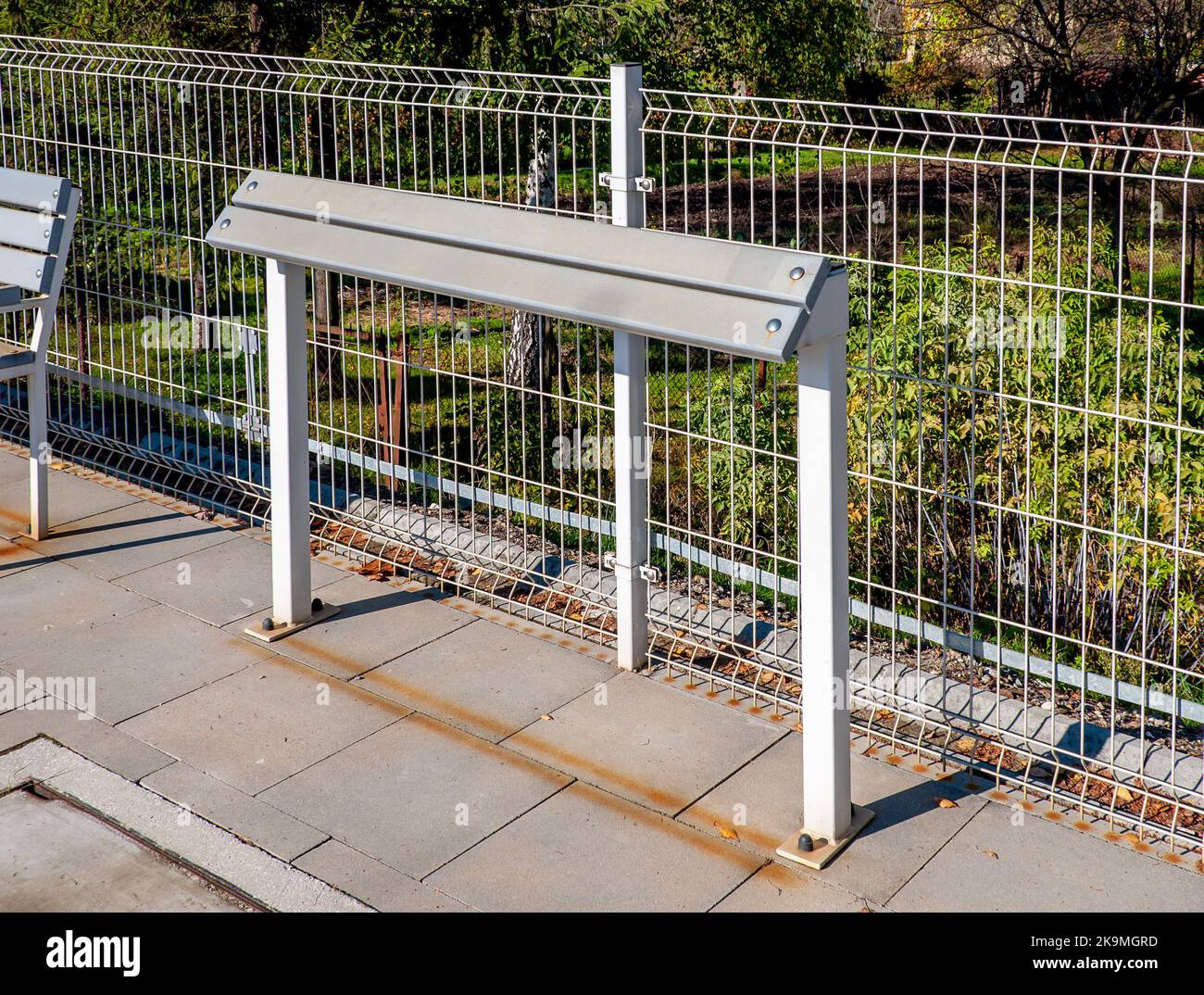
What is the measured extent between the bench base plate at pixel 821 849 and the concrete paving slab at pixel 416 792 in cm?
77

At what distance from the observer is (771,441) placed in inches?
248

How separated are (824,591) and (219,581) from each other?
3.10 metres

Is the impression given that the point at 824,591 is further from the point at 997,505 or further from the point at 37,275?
the point at 37,275

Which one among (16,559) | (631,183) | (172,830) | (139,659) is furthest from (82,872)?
(631,183)

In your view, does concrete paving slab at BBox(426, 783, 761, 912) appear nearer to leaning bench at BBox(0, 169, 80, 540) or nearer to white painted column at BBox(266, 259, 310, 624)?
white painted column at BBox(266, 259, 310, 624)

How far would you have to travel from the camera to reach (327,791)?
4586 millimetres

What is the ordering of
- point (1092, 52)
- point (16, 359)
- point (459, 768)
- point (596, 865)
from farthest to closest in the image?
point (1092, 52)
point (16, 359)
point (459, 768)
point (596, 865)

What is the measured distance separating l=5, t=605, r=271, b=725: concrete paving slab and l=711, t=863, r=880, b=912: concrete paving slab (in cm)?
225

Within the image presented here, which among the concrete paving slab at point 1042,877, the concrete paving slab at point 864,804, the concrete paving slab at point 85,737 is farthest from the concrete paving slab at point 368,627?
the concrete paving slab at point 1042,877

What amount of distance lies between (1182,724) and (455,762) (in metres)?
2.75

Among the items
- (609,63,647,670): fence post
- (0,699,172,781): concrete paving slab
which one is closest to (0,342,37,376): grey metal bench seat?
(0,699,172,781): concrete paving slab

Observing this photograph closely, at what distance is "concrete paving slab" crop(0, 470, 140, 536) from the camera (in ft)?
22.7
